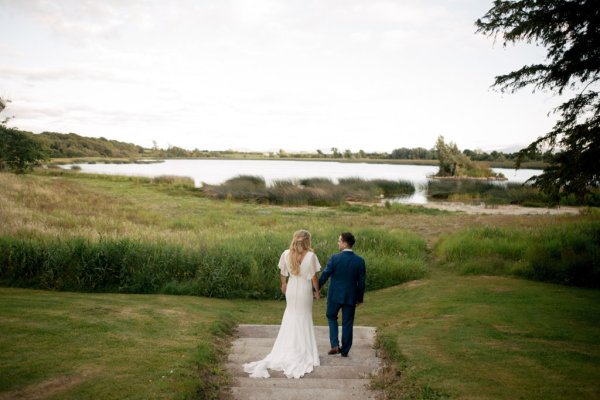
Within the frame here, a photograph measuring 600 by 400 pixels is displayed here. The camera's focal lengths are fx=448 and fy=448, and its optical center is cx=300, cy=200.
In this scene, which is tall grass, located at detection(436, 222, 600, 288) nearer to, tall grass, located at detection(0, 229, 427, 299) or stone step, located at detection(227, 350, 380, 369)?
tall grass, located at detection(0, 229, 427, 299)

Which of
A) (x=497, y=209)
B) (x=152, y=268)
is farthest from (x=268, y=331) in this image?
(x=497, y=209)

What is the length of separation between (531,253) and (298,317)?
1079 centimetres

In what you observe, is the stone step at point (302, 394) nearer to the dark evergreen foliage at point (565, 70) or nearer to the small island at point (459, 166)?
the dark evergreen foliage at point (565, 70)

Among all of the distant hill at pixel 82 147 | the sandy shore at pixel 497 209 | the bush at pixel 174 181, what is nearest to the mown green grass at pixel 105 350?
the sandy shore at pixel 497 209

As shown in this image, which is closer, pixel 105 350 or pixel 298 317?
pixel 105 350

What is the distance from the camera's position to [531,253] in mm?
14586

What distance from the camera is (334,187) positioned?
42656 millimetres

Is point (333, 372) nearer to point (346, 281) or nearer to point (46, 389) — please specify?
point (346, 281)

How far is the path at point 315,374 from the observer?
5.35m

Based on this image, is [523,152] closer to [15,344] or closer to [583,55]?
[583,55]

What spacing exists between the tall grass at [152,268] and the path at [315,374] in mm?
4541

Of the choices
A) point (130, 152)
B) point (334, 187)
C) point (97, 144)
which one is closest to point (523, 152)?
point (334, 187)

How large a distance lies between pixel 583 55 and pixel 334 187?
32.5m

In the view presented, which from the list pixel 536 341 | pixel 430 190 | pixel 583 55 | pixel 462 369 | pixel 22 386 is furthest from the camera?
pixel 430 190
